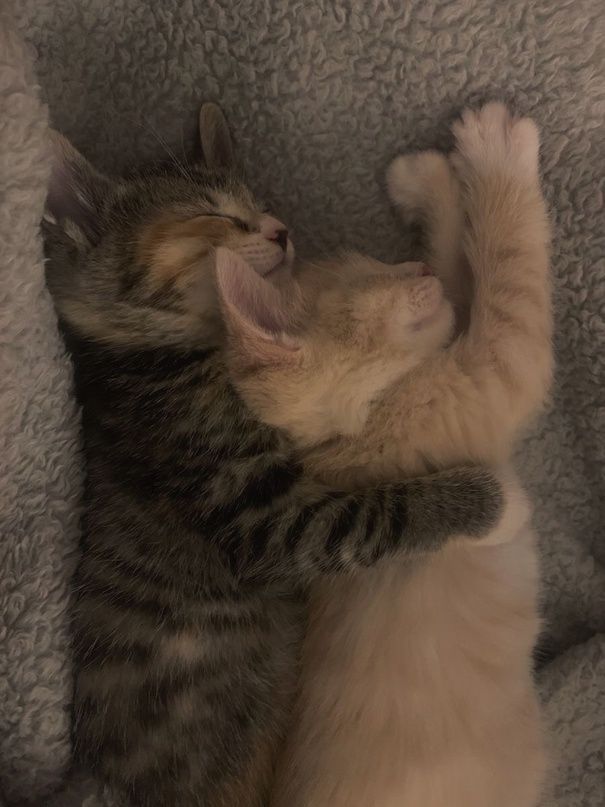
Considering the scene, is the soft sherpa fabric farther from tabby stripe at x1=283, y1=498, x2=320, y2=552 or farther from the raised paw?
the raised paw

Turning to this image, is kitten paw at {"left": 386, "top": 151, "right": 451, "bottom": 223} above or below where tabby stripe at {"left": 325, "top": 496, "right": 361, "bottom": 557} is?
above

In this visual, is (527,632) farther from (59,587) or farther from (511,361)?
(59,587)

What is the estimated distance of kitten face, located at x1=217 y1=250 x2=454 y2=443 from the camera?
1.01 m

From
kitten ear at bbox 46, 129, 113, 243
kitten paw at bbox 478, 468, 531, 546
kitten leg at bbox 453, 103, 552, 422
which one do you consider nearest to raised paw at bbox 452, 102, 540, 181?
kitten leg at bbox 453, 103, 552, 422

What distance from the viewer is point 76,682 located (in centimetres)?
114

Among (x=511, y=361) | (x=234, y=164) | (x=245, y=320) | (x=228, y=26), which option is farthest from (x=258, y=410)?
(x=228, y=26)

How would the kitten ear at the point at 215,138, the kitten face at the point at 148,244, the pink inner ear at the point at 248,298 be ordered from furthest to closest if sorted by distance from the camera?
the kitten ear at the point at 215,138 < the kitten face at the point at 148,244 < the pink inner ear at the point at 248,298

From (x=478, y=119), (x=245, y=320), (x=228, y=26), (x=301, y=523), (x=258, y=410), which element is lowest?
(x=301, y=523)

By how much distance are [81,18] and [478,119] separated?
0.66 m

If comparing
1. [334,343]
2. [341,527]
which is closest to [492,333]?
[334,343]

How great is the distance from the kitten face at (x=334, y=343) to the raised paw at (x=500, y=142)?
7.5 inches

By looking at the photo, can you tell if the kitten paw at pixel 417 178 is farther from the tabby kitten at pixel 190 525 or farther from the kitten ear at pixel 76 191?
the kitten ear at pixel 76 191

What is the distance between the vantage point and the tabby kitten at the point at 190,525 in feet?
3.46

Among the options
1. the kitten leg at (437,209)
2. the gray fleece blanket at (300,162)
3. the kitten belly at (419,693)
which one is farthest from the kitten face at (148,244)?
the kitten belly at (419,693)
